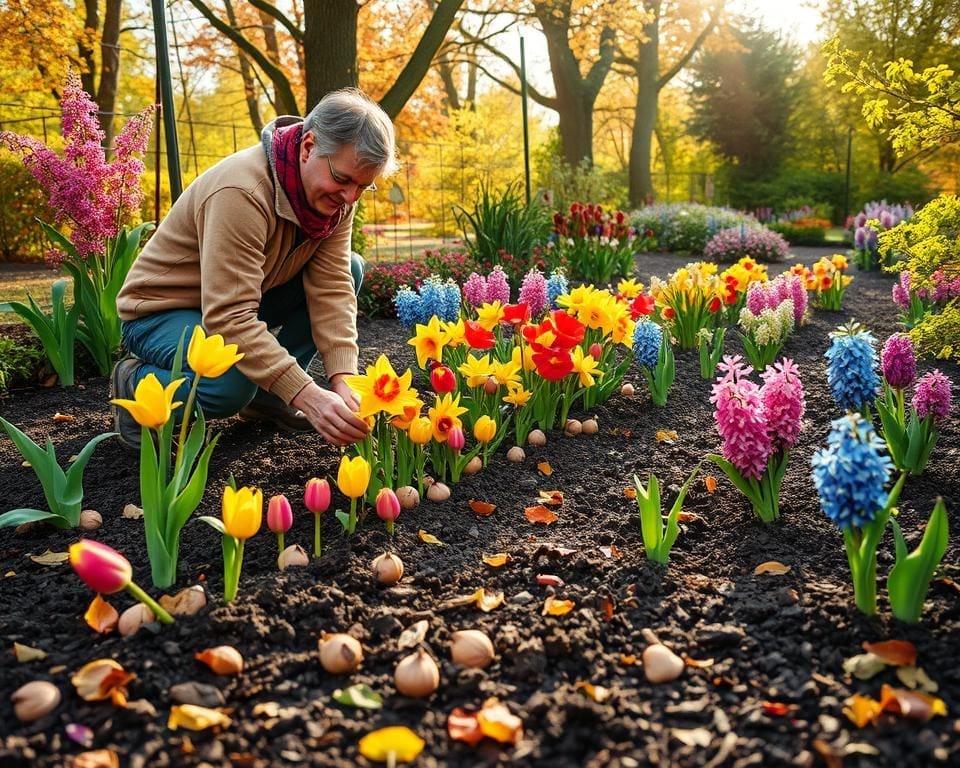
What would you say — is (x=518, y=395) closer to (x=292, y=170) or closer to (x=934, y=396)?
(x=292, y=170)

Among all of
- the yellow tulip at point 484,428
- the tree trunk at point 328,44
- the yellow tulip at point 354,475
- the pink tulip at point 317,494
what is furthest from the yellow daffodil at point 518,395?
the tree trunk at point 328,44

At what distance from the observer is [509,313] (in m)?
2.72

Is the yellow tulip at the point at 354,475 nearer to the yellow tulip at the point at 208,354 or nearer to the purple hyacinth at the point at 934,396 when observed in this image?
the yellow tulip at the point at 208,354

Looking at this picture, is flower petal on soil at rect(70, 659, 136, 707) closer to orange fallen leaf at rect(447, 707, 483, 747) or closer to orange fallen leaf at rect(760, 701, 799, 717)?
orange fallen leaf at rect(447, 707, 483, 747)

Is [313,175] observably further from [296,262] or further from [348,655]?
[348,655]

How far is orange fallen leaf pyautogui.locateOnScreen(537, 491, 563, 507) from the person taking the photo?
2334 millimetres

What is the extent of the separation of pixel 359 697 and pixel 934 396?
1.82 m

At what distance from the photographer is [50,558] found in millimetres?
1931

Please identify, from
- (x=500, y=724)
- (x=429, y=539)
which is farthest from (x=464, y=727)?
(x=429, y=539)

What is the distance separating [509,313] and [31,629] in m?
1.72

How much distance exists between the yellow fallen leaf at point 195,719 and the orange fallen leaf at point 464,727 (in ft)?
1.24

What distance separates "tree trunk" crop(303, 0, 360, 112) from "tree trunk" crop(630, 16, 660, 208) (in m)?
11.5

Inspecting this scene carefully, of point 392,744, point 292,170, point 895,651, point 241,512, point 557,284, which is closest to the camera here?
point 392,744

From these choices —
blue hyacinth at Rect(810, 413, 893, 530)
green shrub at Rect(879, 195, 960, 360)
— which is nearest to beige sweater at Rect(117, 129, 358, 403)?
blue hyacinth at Rect(810, 413, 893, 530)
